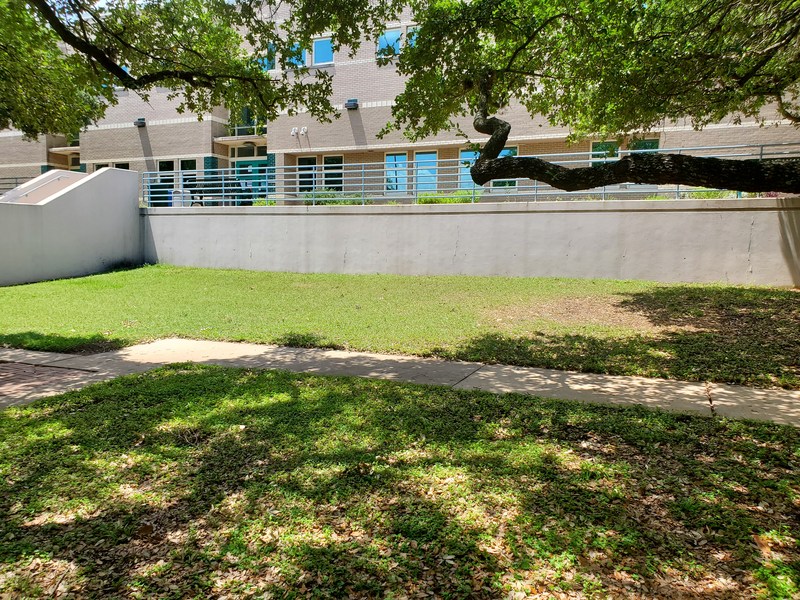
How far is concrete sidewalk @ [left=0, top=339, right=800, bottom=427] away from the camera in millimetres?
5742

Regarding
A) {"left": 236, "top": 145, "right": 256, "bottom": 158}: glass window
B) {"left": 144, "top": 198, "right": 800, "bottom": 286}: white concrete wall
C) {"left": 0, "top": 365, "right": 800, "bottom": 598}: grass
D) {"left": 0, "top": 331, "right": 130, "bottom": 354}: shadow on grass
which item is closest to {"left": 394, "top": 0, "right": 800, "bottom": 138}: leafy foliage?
{"left": 144, "top": 198, "right": 800, "bottom": 286}: white concrete wall

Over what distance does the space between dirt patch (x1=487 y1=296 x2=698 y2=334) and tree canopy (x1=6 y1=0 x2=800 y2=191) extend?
3680mm

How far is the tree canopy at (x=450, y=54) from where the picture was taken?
8.24 meters

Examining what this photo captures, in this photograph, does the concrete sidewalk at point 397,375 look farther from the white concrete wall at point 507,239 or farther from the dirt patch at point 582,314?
the white concrete wall at point 507,239

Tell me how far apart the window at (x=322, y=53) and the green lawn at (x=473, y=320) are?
1297 centimetres

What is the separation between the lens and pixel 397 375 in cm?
694

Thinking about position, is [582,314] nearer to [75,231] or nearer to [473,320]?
[473,320]

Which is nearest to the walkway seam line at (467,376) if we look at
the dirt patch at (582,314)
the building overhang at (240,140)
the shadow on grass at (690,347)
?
the shadow on grass at (690,347)

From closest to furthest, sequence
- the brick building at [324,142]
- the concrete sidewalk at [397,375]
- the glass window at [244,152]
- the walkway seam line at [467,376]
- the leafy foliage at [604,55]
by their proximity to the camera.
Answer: the concrete sidewalk at [397,375] < the walkway seam line at [467,376] < the leafy foliage at [604,55] < the brick building at [324,142] < the glass window at [244,152]

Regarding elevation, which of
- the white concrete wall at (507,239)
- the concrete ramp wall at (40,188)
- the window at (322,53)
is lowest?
the white concrete wall at (507,239)

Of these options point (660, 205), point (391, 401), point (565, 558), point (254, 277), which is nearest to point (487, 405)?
point (391, 401)

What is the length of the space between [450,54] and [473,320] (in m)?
4.55

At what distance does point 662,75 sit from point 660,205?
4749 millimetres

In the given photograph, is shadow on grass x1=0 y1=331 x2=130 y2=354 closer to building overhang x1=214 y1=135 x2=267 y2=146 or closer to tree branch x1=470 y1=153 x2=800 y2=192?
tree branch x1=470 y1=153 x2=800 y2=192
